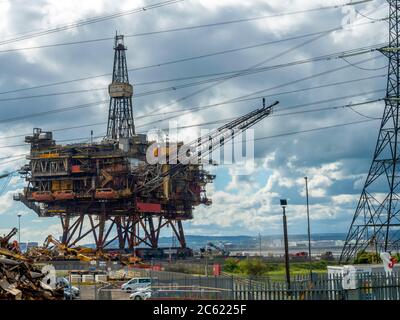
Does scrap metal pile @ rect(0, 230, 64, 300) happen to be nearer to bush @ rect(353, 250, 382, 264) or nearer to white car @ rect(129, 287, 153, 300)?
white car @ rect(129, 287, 153, 300)

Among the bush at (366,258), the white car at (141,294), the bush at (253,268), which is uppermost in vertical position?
the bush at (366,258)

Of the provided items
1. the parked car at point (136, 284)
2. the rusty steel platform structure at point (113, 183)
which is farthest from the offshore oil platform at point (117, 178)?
the parked car at point (136, 284)

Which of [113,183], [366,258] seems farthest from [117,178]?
[366,258]

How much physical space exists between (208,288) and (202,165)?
72.7m

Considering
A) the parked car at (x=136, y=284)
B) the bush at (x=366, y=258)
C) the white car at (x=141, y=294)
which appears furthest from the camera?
the bush at (x=366, y=258)

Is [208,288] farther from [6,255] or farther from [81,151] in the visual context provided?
[81,151]

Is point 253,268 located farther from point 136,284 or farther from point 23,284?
point 23,284

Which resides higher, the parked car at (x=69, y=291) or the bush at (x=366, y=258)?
the bush at (x=366, y=258)

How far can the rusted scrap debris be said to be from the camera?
33656 mm

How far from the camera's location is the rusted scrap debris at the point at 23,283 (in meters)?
33.7

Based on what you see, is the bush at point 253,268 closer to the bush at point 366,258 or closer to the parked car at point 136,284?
the bush at point 366,258

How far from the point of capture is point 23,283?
36656 millimetres

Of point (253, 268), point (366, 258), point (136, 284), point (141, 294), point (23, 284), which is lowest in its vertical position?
point (141, 294)
